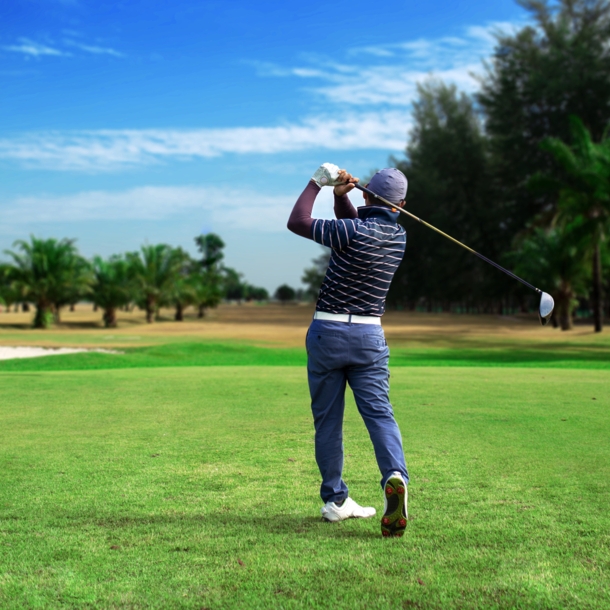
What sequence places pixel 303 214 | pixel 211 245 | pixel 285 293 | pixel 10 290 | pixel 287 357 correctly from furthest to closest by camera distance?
pixel 285 293
pixel 211 245
pixel 10 290
pixel 287 357
pixel 303 214

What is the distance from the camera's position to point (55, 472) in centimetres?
578

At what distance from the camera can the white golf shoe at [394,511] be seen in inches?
167

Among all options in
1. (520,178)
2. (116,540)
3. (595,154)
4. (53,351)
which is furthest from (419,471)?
(520,178)

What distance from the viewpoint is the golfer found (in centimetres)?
464

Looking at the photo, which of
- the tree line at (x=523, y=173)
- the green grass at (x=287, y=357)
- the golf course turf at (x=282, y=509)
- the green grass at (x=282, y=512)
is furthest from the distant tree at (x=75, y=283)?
the green grass at (x=282, y=512)

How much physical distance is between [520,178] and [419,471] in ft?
188

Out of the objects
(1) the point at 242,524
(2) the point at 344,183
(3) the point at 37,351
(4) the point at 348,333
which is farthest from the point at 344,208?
(3) the point at 37,351

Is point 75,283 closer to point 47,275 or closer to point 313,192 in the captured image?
point 47,275

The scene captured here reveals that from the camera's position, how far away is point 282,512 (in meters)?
4.76

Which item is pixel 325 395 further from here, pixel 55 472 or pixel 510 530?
pixel 55 472

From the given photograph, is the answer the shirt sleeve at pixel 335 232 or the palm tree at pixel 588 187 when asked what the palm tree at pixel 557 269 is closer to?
the palm tree at pixel 588 187

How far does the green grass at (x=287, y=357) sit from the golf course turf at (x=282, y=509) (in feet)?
34.7

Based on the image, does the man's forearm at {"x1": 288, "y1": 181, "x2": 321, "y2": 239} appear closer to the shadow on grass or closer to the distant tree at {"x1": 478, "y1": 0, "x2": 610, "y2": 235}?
the shadow on grass

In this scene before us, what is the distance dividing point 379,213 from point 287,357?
1987 cm
